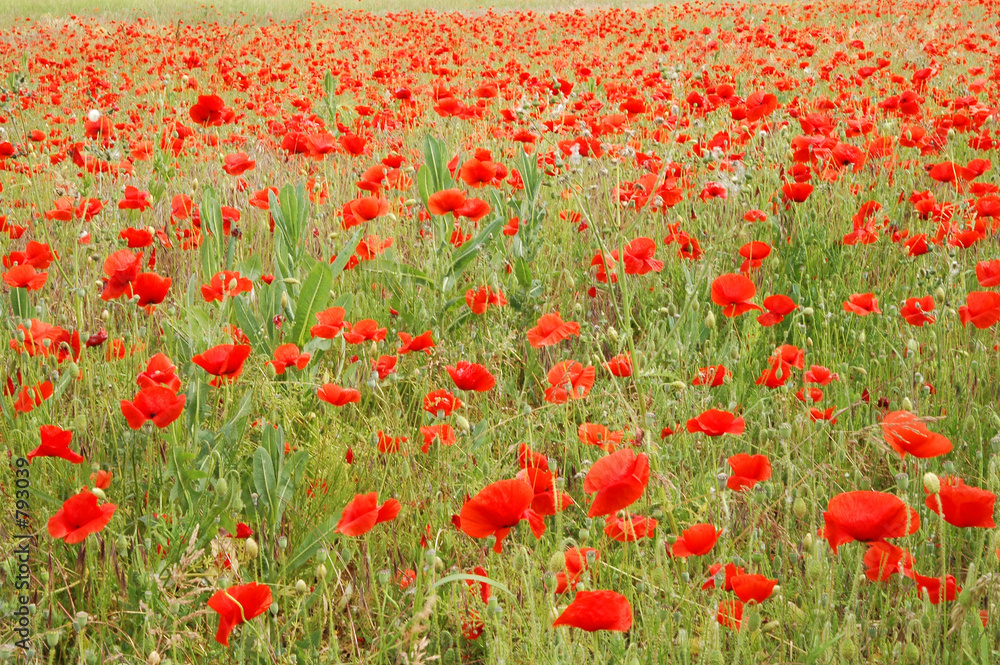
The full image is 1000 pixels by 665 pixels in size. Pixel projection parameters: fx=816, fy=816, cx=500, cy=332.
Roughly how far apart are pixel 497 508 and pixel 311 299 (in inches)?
47.5

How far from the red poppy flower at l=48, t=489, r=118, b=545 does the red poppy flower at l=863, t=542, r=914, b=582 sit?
3.62ft

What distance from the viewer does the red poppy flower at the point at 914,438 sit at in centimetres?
120

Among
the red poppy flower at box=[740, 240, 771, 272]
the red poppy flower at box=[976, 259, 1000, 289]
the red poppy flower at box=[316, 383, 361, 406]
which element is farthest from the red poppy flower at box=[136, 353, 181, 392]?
the red poppy flower at box=[976, 259, 1000, 289]

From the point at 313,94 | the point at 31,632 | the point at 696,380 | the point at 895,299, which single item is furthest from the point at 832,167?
the point at 313,94

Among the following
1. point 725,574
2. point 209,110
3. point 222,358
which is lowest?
point 725,574

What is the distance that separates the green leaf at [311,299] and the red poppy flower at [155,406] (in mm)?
819

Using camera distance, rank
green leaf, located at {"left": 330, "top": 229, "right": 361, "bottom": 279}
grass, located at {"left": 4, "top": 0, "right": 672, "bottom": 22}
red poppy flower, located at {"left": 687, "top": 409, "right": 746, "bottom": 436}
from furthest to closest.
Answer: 1. grass, located at {"left": 4, "top": 0, "right": 672, "bottom": 22}
2. green leaf, located at {"left": 330, "top": 229, "right": 361, "bottom": 279}
3. red poppy flower, located at {"left": 687, "top": 409, "right": 746, "bottom": 436}

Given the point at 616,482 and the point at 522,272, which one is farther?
the point at 522,272

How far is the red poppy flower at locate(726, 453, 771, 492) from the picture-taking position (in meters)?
1.26

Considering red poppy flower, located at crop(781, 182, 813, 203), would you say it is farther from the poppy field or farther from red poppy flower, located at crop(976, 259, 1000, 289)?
red poppy flower, located at crop(976, 259, 1000, 289)

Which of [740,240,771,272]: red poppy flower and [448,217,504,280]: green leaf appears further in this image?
[448,217,504,280]: green leaf

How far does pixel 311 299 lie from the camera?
215cm

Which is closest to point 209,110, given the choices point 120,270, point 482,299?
point 120,270

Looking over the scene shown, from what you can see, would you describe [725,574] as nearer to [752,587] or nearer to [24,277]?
[752,587]
